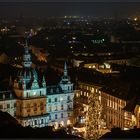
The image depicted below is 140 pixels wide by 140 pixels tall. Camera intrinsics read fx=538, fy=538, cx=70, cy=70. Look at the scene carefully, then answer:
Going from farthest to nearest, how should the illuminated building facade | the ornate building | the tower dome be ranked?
the tower dome
the ornate building
the illuminated building facade

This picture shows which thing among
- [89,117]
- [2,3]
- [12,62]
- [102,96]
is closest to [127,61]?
[12,62]

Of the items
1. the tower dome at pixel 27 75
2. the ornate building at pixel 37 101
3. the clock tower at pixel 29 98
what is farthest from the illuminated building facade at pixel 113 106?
the tower dome at pixel 27 75

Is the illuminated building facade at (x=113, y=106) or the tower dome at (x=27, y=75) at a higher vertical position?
the tower dome at (x=27, y=75)

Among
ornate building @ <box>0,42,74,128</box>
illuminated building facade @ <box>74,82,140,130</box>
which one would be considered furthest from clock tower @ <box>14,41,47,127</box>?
illuminated building facade @ <box>74,82,140,130</box>

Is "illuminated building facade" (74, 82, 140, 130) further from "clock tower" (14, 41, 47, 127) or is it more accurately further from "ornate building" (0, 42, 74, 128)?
"clock tower" (14, 41, 47, 127)

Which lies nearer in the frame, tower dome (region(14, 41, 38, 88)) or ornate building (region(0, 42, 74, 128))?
ornate building (region(0, 42, 74, 128))

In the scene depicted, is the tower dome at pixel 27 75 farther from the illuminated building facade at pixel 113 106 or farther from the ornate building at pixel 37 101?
the illuminated building facade at pixel 113 106

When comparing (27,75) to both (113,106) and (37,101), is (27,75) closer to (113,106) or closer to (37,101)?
(37,101)

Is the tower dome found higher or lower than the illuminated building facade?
higher

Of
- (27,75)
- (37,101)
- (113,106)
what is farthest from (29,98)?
(113,106)
